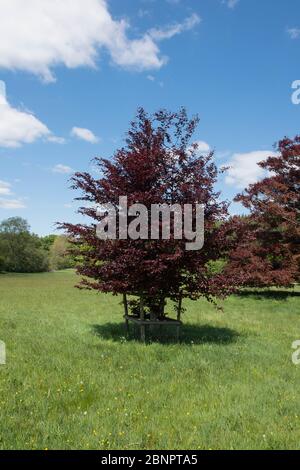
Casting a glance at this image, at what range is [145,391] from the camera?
6.88 m

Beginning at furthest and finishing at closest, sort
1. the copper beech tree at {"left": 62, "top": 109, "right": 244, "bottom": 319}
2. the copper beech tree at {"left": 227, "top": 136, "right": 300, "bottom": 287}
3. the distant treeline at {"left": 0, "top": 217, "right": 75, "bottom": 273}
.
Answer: the distant treeline at {"left": 0, "top": 217, "right": 75, "bottom": 273}, the copper beech tree at {"left": 227, "top": 136, "right": 300, "bottom": 287}, the copper beech tree at {"left": 62, "top": 109, "right": 244, "bottom": 319}

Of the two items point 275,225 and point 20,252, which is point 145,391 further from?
point 20,252

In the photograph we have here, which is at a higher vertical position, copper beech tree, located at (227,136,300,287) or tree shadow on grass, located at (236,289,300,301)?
copper beech tree, located at (227,136,300,287)

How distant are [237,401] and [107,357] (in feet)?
10.0

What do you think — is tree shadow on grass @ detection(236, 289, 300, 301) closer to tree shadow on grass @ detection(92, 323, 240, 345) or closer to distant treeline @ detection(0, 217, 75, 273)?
tree shadow on grass @ detection(92, 323, 240, 345)

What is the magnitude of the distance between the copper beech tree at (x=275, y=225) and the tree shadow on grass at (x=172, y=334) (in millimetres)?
9383

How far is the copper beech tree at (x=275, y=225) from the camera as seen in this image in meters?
21.8

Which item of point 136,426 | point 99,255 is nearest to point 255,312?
point 99,255

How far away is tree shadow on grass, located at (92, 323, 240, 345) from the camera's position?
35.9 feet

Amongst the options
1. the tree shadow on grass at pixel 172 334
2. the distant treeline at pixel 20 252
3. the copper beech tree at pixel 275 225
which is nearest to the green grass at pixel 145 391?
the tree shadow on grass at pixel 172 334

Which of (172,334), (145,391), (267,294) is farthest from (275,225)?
(145,391)

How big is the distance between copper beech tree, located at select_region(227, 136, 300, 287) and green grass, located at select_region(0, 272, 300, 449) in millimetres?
10028

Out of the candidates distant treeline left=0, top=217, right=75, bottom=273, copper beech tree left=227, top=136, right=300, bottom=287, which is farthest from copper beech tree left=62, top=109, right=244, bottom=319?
distant treeline left=0, top=217, right=75, bottom=273

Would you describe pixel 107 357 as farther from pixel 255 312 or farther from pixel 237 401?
pixel 255 312
